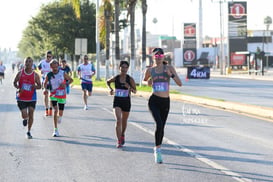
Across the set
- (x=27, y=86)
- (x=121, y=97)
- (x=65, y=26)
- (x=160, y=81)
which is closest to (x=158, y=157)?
(x=160, y=81)

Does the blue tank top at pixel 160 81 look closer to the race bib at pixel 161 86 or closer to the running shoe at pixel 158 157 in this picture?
the race bib at pixel 161 86

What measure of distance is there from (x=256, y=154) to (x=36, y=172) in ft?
13.1

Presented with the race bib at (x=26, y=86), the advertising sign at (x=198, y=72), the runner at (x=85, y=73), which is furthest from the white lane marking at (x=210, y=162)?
the advertising sign at (x=198, y=72)

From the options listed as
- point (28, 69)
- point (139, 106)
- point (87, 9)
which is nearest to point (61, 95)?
point (28, 69)

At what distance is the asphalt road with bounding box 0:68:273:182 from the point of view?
835 cm

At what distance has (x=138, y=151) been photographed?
10.6m

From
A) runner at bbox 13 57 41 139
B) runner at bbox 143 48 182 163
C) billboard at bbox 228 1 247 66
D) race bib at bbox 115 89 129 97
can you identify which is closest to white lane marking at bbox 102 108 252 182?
runner at bbox 143 48 182 163

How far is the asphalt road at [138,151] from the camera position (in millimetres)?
8352

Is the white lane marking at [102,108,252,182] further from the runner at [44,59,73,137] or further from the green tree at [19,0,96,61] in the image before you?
the green tree at [19,0,96,61]

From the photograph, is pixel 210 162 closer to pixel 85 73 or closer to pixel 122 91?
pixel 122 91

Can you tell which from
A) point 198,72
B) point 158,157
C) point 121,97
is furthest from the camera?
point 198,72

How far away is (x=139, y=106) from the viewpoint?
21.8 meters

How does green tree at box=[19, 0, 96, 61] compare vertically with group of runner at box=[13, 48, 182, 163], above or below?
above

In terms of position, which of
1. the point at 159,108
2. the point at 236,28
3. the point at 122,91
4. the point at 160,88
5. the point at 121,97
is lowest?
the point at 159,108
